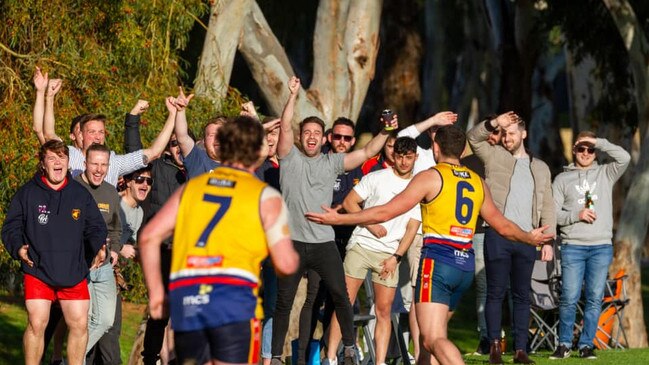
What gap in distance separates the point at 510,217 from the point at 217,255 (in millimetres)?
6404

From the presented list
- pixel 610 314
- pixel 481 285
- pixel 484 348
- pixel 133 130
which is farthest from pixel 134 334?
pixel 133 130

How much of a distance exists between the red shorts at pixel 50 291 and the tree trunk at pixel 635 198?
10.6 metres

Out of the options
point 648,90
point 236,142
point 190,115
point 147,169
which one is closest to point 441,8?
point 648,90

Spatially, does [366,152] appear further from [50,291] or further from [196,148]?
[50,291]

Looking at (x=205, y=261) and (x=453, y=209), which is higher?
(x=453, y=209)

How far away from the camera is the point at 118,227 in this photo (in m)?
12.8

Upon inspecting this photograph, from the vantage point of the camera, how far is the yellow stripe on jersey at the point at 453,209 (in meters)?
10.7

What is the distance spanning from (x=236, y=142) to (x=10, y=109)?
847 centimetres

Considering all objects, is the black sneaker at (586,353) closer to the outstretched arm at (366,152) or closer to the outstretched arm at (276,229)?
the outstretched arm at (366,152)

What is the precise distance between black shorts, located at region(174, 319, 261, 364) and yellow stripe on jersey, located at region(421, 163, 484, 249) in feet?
9.27

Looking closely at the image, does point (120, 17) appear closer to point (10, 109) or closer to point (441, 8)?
point (10, 109)

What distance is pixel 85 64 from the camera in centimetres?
1655

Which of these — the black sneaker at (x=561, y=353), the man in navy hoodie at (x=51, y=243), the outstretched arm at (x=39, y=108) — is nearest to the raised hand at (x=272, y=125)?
the man in navy hoodie at (x=51, y=243)

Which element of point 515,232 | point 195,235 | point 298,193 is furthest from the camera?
point 298,193
